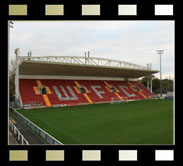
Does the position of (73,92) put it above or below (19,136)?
above

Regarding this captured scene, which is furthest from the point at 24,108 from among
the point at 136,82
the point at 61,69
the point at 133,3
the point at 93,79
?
the point at 136,82

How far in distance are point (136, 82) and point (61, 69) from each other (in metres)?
15.4

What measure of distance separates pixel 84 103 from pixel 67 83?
4.04 metres

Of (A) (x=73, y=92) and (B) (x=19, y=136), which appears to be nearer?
(B) (x=19, y=136)

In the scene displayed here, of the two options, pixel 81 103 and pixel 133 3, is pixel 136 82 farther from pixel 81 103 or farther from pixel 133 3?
pixel 133 3

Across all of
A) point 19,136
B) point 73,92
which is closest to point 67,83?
point 73,92

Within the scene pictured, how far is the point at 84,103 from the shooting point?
1984 centimetres

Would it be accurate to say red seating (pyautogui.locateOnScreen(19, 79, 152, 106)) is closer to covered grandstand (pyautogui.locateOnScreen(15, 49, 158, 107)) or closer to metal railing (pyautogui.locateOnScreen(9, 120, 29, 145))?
covered grandstand (pyautogui.locateOnScreen(15, 49, 158, 107))

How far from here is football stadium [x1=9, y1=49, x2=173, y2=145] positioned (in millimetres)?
7383

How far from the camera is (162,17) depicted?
7.50 feet

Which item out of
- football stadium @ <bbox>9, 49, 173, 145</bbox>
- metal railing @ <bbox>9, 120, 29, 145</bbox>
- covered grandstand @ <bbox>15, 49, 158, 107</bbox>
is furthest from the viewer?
covered grandstand @ <bbox>15, 49, 158, 107</bbox>

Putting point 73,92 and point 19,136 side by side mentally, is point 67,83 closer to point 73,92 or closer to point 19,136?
point 73,92

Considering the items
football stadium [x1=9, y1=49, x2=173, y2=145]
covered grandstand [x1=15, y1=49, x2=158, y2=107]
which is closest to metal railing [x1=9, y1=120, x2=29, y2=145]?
football stadium [x1=9, y1=49, x2=173, y2=145]

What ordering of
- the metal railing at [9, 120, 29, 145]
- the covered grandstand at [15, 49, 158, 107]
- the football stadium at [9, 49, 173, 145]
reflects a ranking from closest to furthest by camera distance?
1. the metal railing at [9, 120, 29, 145]
2. the football stadium at [9, 49, 173, 145]
3. the covered grandstand at [15, 49, 158, 107]
